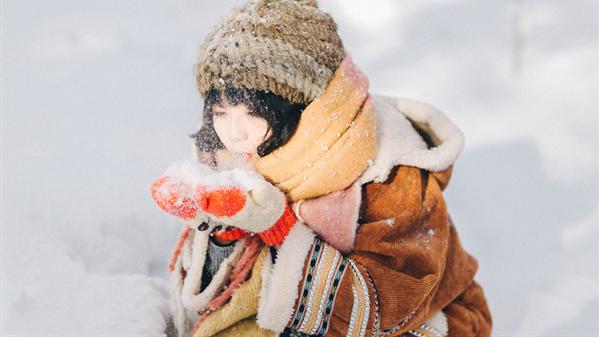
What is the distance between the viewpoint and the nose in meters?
1.10

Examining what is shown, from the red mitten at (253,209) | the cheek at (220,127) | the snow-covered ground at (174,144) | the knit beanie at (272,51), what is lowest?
the snow-covered ground at (174,144)

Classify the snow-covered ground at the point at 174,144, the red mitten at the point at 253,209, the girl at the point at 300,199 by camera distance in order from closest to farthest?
the red mitten at the point at 253,209 < the girl at the point at 300,199 < the snow-covered ground at the point at 174,144

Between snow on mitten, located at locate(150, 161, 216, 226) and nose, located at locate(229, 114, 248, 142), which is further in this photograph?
nose, located at locate(229, 114, 248, 142)

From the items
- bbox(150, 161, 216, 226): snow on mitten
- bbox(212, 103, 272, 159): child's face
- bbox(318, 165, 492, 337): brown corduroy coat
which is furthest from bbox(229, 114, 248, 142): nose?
bbox(318, 165, 492, 337): brown corduroy coat

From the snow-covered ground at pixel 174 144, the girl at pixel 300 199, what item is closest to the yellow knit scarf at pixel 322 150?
the girl at pixel 300 199

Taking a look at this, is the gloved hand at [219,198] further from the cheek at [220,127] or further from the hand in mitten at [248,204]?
the cheek at [220,127]

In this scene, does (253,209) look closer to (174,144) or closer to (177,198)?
(177,198)

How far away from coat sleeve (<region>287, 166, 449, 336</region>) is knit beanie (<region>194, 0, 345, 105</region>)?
23 cm

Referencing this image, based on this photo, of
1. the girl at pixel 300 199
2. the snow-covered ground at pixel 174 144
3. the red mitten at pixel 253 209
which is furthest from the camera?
the snow-covered ground at pixel 174 144

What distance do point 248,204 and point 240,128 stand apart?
0.53 feet

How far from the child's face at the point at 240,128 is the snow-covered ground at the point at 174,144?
0.92 ft

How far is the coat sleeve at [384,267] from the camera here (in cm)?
107

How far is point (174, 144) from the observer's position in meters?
1.66

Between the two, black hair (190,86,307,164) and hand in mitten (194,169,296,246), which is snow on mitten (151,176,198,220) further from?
black hair (190,86,307,164)
